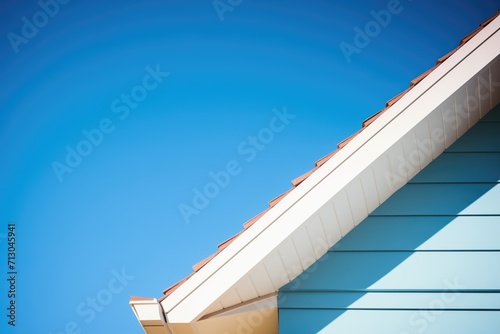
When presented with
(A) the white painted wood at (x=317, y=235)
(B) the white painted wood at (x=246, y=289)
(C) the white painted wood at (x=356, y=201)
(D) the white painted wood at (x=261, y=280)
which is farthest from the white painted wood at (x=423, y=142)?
(B) the white painted wood at (x=246, y=289)

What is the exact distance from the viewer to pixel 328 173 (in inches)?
106

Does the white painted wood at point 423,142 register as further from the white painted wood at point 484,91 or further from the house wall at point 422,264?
the white painted wood at point 484,91

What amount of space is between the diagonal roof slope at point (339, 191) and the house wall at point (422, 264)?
137mm

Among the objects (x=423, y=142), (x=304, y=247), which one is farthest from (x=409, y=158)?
(x=304, y=247)

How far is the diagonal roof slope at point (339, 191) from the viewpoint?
2.58 meters

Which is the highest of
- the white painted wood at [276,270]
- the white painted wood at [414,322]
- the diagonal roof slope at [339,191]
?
the diagonal roof slope at [339,191]

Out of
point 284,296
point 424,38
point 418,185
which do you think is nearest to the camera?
A: point 284,296

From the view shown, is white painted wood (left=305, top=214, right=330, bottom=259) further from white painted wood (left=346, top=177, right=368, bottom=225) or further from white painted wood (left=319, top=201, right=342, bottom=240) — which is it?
white painted wood (left=346, top=177, right=368, bottom=225)

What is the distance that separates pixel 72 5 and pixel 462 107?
8750 mm

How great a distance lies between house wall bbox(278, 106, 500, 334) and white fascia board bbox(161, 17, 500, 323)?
48cm

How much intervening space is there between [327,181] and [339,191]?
9cm

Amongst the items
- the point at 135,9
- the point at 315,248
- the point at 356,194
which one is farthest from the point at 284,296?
the point at 135,9

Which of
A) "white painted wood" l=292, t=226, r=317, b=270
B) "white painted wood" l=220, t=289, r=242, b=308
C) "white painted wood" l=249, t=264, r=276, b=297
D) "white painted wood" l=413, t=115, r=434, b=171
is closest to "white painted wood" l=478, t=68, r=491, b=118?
"white painted wood" l=413, t=115, r=434, b=171

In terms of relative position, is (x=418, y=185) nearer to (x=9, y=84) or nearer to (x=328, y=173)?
(x=328, y=173)
